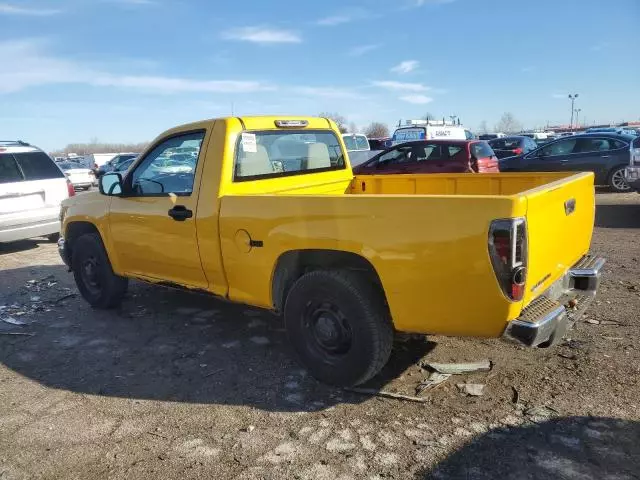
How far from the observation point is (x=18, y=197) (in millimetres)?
8359

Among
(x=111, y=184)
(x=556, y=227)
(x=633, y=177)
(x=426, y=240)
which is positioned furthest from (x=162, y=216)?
(x=633, y=177)

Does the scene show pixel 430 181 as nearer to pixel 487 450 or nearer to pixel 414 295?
pixel 414 295

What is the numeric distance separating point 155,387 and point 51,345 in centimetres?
156

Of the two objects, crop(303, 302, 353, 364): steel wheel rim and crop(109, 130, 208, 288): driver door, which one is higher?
crop(109, 130, 208, 288): driver door

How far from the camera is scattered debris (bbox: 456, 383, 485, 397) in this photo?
137 inches

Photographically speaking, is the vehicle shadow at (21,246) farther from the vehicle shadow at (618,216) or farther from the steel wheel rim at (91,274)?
the vehicle shadow at (618,216)

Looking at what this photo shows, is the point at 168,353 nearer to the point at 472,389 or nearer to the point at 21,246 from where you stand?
the point at 472,389

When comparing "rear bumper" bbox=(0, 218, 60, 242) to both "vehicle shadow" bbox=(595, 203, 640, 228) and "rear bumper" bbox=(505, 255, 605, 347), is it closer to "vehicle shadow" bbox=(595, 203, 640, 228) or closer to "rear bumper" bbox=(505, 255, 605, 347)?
"rear bumper" bbox=(505, 255, 605, 347)

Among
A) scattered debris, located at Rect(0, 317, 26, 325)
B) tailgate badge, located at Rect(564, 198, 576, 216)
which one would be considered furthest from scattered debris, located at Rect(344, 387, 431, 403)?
scattered debris, located at Rect(0, 317, 26, 325)

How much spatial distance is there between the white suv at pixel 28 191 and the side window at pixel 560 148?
11.7 metres

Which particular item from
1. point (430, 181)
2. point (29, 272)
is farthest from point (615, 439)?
point (29, 272)

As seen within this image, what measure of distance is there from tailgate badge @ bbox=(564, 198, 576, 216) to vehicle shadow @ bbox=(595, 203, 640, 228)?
6.22 metres

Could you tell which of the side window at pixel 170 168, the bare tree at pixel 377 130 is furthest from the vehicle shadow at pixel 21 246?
the bare tree at pixel 377 130

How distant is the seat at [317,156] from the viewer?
4.95 meters
